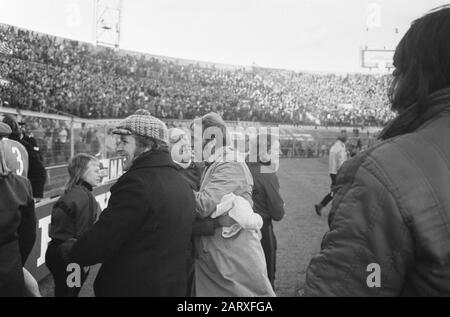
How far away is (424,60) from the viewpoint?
1.20 meters

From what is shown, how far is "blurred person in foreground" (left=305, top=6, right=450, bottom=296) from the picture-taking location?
3.46ft

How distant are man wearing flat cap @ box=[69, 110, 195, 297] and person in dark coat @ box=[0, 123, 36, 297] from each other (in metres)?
0.55

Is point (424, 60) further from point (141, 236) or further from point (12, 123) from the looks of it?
point (12, 123)

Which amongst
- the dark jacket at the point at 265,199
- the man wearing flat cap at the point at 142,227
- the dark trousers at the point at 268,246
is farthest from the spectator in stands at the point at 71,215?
the dark trousers at the point at 268,246

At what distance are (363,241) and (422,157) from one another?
0.25m

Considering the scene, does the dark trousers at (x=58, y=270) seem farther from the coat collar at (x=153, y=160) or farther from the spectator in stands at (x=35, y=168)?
the spectator in stands at (x=35, y=168)

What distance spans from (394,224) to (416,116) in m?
0.33

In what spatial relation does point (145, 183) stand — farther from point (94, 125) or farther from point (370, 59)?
point (370, 59)

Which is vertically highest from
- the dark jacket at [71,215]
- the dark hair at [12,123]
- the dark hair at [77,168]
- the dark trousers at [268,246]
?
the dark hair at [12,123]

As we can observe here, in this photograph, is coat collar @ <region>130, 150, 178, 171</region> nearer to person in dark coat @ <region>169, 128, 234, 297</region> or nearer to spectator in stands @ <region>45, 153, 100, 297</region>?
person in dark coat @ <region>169, 128, 234, 297</region>

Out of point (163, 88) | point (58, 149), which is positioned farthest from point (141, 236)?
point (163, 88)

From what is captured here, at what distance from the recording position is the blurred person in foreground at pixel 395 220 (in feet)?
3.46

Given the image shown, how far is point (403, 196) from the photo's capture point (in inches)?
41.6

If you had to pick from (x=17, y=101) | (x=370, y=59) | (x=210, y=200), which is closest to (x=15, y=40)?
(x=17, y=101)
